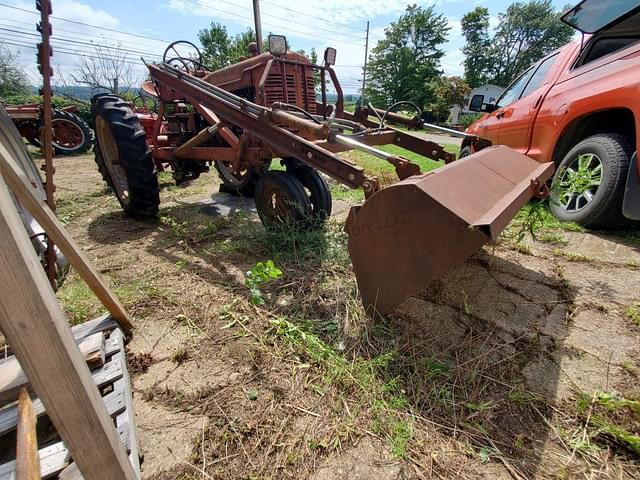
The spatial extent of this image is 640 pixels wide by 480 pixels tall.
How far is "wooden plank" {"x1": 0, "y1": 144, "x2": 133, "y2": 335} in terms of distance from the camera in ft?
4.38

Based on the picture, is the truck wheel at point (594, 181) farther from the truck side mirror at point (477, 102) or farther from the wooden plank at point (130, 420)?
the wooden plank at point (130, 420)

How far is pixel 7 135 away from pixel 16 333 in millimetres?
2848

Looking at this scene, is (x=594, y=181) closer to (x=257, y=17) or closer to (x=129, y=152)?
(x=129, y=152)

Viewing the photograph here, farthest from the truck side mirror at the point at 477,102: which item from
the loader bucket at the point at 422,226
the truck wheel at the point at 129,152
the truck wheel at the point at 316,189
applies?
the truck wheel at the point at 129,152

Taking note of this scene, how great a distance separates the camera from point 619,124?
2.93 meters

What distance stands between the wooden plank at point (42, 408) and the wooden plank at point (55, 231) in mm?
471

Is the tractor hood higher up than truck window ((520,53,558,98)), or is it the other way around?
the tractor hood

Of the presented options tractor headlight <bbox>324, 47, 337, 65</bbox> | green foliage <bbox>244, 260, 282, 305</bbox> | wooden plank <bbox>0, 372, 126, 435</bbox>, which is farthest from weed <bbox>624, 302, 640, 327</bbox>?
tractor headlight <bbox>324, 47, 337, 65</bbox>

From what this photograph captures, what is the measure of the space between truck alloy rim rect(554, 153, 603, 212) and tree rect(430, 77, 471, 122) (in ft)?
104

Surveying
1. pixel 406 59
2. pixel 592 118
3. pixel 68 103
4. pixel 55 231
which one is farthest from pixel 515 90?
pixel 406 59

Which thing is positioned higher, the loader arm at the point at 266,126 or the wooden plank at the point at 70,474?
the loader arm at the point at 266,126

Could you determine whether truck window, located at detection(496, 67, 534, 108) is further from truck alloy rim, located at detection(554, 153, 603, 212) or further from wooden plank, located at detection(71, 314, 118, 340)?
wooden plank, located at detection(71, 314, 118, 340)

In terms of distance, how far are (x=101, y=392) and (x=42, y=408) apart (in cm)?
21

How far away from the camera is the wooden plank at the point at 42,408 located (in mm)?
1132
